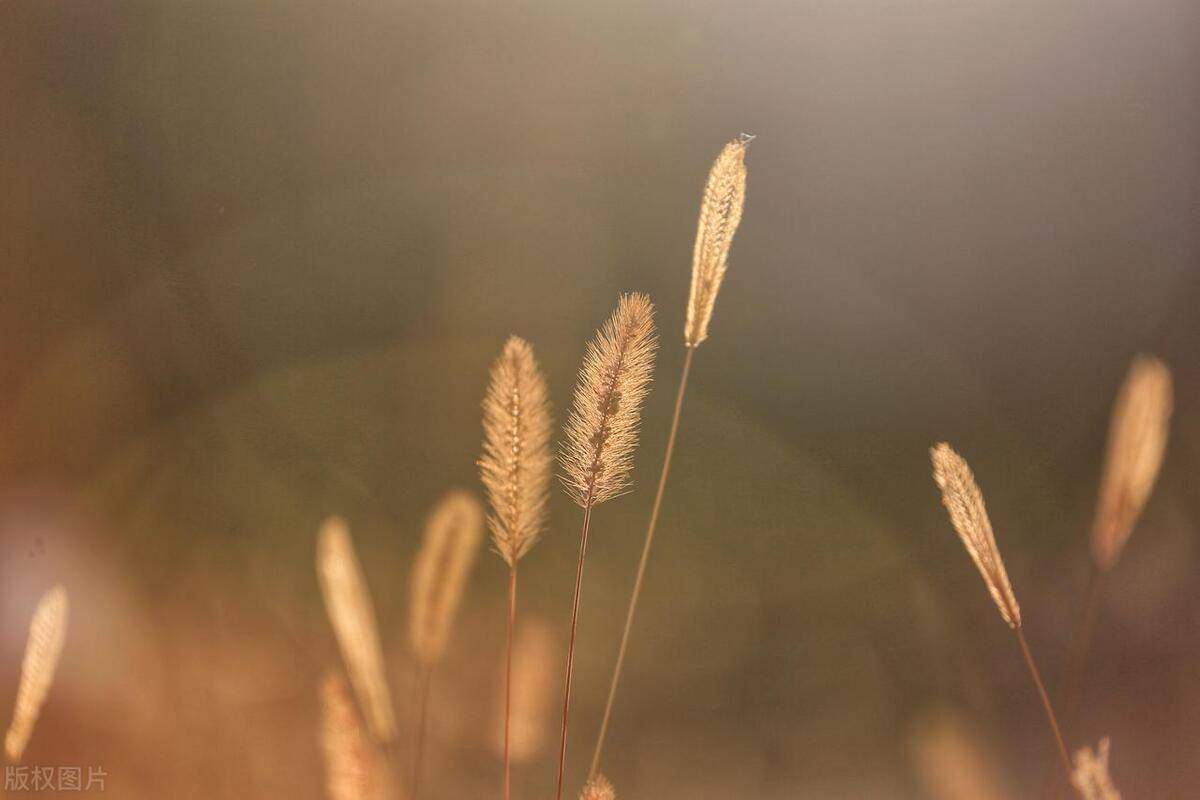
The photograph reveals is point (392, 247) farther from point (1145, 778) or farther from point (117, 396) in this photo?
point (1145, 778)

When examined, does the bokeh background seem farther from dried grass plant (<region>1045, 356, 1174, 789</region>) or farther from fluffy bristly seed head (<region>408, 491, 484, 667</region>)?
fluffy bristly seed head (<region>408, 491, 484, 667</region>)

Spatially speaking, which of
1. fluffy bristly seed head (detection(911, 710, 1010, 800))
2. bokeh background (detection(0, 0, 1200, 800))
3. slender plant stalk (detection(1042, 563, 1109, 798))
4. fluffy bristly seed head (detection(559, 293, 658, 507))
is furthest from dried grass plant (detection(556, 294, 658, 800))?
slender plant stalk (detection(1042, 563, 1109, 798))

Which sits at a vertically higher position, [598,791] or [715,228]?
[715,228]

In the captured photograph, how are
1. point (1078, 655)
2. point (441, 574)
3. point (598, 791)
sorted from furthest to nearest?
point (1078, 655) < point (441, 574) < point (598, 791)

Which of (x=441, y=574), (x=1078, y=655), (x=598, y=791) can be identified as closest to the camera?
(x=598, y=791)

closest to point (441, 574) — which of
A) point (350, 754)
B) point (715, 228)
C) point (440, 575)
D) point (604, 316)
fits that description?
point (440, 575)

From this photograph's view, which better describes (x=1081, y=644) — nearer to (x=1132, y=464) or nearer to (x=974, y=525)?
(x=1132, y=464)

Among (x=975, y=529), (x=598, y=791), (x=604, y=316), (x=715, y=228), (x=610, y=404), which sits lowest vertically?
(x=598, y=791)

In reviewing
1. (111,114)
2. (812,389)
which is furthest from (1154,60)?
(111,114)
